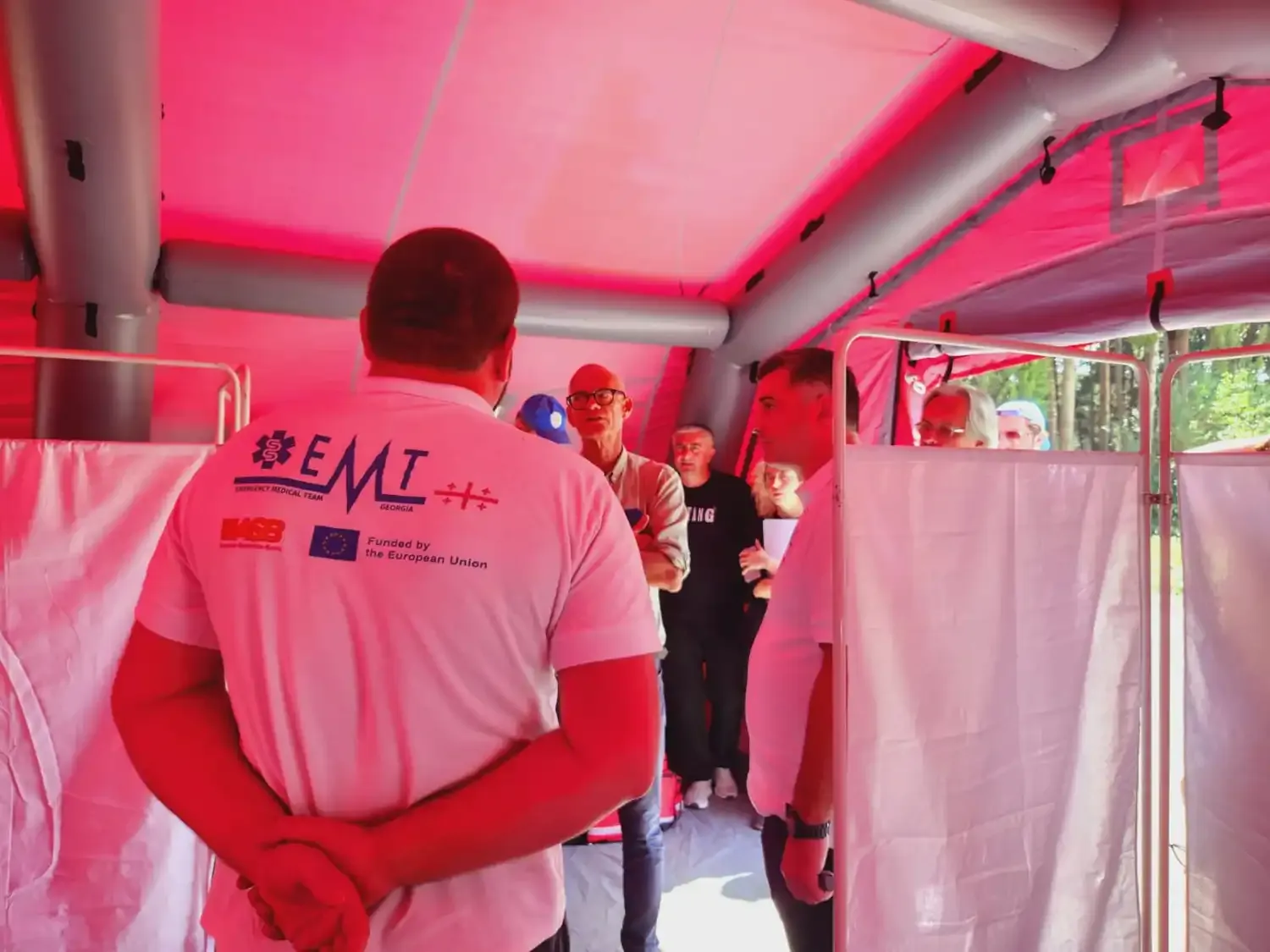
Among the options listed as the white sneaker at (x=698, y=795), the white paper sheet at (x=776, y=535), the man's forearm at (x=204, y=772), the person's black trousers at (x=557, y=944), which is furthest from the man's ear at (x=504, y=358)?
the white sneaker at (x=698, y=795)

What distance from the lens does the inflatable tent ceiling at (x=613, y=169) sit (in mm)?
2129

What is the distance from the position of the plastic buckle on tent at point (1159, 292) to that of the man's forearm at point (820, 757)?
1.58 metres

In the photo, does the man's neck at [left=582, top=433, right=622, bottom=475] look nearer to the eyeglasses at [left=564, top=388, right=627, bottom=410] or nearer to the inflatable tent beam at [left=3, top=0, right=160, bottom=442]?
the eyeglasses at [left=564, top=388, right=627, bottom=410]

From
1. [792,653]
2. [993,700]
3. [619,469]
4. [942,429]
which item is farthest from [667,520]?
[993,700]

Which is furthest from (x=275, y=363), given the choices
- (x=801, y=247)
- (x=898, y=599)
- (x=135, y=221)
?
(x=898, y=599)

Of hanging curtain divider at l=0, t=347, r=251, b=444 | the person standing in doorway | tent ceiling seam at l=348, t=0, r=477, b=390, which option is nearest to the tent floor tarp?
the person standing in doorway

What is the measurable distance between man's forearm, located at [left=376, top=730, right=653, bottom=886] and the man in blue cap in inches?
97.4

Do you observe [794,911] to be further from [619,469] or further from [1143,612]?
[619,469]

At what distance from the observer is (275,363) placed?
333 cm

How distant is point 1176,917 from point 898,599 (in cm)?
193

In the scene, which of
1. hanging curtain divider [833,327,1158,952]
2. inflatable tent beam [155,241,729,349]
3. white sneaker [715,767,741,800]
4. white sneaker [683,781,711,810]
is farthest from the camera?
white sneaker [715,767,741,800]

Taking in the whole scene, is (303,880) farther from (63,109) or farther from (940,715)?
(63,109)

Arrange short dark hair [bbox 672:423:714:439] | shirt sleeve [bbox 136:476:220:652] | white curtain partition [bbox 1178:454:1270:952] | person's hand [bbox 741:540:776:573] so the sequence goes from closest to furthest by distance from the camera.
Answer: shirt sleeve [bbox 136:476:220:652]
white curtain partition [bbox 1178:454:1270:952]
person's hand [bbox 741:540:776:573]
short dark hair [bbox 672:423:714:439]

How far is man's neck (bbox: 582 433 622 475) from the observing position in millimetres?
2420
